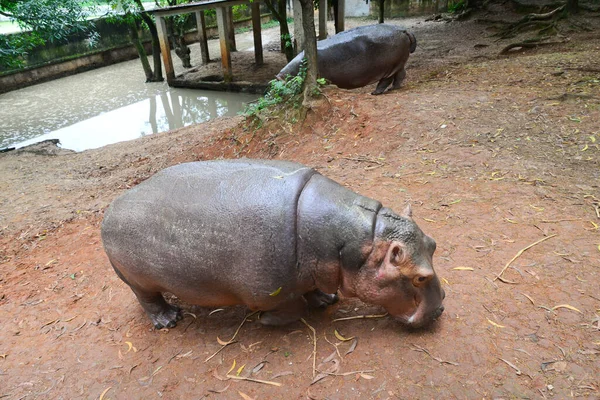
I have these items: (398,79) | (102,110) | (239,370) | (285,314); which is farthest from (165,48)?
(239,370)

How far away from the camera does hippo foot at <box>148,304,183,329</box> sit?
125 inches

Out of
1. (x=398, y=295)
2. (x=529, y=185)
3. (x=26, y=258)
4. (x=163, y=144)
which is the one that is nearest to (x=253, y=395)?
(x=398, y=295)

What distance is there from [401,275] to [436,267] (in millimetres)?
878

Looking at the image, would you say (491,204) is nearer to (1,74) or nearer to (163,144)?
(163,144)

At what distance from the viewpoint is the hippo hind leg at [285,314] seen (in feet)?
8.87

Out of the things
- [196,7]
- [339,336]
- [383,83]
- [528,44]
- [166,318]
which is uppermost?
[196,7]

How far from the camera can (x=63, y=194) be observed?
651 cm

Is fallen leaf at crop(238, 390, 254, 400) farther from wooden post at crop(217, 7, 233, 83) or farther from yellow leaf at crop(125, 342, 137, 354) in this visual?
wooden post at crop(217, 7, 233, 83)

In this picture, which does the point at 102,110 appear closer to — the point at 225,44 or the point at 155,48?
the point at 155,48

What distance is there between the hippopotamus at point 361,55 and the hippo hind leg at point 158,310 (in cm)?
569

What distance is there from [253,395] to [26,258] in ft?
12.3

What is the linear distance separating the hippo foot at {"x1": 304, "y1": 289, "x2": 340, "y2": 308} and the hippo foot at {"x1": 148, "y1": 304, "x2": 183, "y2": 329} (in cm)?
109

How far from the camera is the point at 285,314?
2.75 meters

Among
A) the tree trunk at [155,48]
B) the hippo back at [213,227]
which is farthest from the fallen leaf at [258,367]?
the tree trunk at [155,48]
